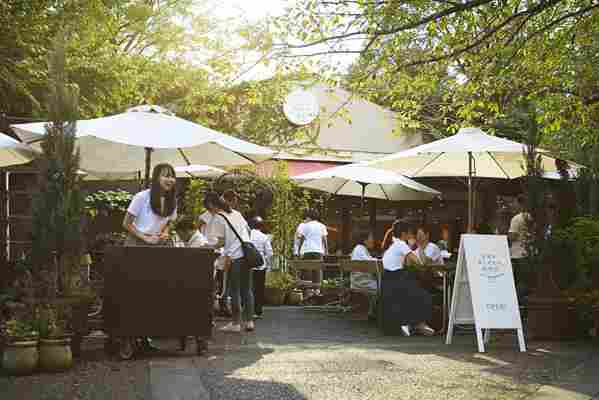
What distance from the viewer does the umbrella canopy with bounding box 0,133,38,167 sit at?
9133mm

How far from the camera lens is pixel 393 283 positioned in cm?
995

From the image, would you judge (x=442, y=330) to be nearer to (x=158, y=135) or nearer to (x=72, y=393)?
(x=158, y=135)

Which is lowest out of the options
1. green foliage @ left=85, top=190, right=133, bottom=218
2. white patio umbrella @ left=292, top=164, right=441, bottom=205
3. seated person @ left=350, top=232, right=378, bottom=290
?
seated person @ left=350, top=232, right=378, bottom=290

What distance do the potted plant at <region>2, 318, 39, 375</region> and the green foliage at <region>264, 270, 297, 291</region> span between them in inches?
324

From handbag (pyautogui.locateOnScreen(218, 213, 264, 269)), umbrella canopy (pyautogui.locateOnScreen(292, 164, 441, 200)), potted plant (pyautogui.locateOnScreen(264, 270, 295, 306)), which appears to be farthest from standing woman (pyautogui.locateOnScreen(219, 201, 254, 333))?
potted plant (pyautogui.locateOnScreen(264, 270, 295, 306))

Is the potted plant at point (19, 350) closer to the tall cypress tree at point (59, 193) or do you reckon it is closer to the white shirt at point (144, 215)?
the tall cypress tree at point (59, 193)

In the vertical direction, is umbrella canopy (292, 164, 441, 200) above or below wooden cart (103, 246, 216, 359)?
above

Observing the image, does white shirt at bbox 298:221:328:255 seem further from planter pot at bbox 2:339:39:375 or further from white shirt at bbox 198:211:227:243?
planter pot at bbox 2:339:39:375

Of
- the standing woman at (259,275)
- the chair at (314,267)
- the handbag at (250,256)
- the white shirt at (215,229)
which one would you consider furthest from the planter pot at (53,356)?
the chair at (314,267)

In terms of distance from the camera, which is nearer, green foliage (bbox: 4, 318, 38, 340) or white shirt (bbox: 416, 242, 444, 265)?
green foliage (bbox: 4, 318, 38, 340)

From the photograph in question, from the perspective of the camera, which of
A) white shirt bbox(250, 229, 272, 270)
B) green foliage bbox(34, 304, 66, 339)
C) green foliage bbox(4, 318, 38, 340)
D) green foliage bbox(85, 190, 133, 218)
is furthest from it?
green foliage bbox(85, 190, 133, 218)

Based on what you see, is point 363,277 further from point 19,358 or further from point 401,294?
point 19,358

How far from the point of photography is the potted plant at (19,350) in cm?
644

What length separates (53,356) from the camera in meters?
6.60
